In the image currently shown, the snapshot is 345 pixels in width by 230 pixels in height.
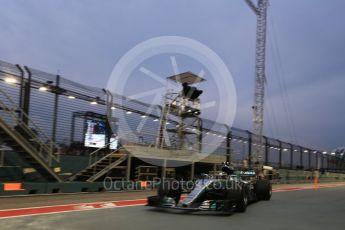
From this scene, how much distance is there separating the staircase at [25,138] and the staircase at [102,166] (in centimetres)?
225

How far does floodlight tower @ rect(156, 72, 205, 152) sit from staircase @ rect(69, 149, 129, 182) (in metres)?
4.50

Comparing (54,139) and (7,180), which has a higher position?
(54,139)

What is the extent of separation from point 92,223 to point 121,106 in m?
18.7

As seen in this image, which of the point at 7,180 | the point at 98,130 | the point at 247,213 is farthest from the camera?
the point at 98,130

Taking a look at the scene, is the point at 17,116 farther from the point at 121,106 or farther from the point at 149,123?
the point at 149,123

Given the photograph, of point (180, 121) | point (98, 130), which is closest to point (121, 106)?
point (98, 130)

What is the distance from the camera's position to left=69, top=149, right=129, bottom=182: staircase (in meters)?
22.7

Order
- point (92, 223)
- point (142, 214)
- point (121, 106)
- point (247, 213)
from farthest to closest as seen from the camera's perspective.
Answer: point (121, 106) → point (247, 213) → point (142, 214) → point (92, 223)

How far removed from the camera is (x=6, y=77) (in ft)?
67.6

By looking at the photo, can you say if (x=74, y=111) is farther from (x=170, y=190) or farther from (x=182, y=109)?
(x=170, y=190)

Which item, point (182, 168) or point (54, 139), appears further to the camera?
point (182, 168)

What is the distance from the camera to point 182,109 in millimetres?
30219

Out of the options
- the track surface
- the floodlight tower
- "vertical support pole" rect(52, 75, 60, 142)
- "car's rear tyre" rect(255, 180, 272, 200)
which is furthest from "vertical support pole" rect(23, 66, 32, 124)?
"car's rear tyre" rect(255, 180, 272, 200)

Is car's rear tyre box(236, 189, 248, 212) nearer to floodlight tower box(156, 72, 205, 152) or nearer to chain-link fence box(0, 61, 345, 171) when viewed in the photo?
chain-link fence box(0, 61, 345, 171)
